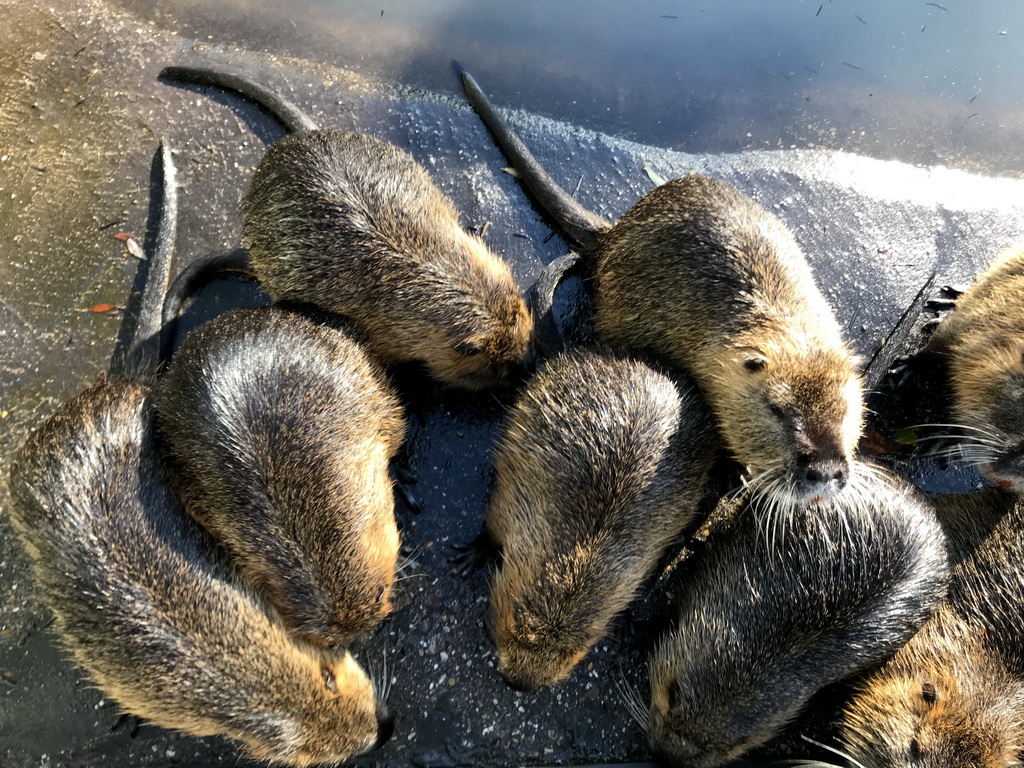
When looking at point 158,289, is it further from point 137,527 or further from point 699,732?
point 699,732

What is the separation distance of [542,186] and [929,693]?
130 inches

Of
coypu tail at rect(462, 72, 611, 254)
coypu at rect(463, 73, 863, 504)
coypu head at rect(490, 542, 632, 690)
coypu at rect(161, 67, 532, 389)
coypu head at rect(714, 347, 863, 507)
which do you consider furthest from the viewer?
coypu tail at rect(462, 72, 611, 254)

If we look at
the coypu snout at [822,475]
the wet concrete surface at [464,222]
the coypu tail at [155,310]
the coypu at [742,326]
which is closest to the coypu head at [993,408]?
the wet concrete surface at [464,222]

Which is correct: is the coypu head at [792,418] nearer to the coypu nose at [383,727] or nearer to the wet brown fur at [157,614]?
the coypu nose at [383,727]

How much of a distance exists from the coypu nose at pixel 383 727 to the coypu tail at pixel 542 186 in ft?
9.01

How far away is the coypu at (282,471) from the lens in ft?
9.89

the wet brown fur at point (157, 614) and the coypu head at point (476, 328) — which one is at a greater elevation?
the coypu head at point (476, 328)

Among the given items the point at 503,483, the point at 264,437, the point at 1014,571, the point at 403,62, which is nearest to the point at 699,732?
the point at 503,483

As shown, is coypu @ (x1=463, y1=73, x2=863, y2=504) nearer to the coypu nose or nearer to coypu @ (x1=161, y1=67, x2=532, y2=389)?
coypu @ (x1=161, y1=67, x2=532, y2=389)

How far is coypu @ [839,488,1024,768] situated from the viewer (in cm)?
287

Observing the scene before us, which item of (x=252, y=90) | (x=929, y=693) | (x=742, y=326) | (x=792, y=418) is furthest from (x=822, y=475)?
(x=252, y=90)

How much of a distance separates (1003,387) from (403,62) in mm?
4253

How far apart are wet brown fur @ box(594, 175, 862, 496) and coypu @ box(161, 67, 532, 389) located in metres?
0.72

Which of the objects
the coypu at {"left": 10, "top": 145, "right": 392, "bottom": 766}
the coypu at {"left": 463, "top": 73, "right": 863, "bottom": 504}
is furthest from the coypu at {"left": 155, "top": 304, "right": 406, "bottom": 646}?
the coypu at {"left": 463, "top": 73, "right": 863, "bottom": 504}
